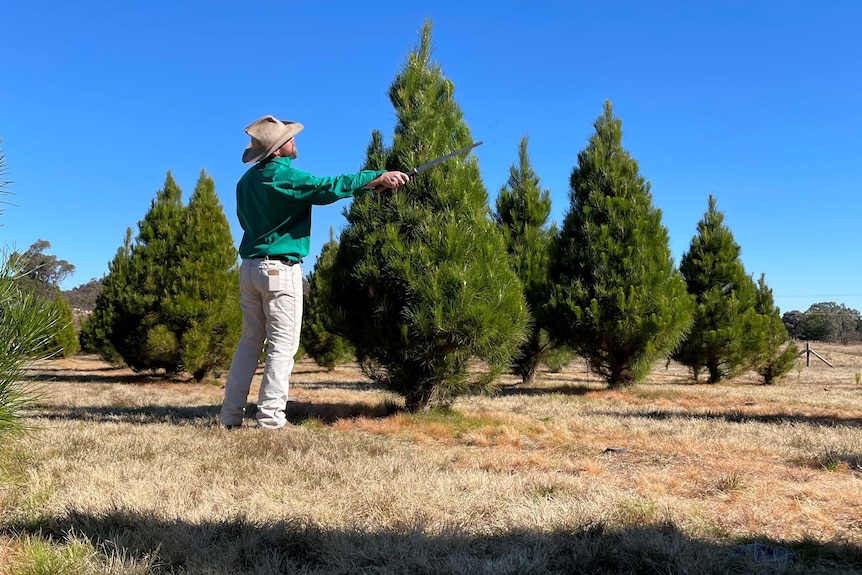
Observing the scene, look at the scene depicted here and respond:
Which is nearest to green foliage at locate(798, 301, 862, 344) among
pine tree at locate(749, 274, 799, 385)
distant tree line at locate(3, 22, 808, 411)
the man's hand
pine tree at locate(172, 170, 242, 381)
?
pine tree at locate(749, 274, 799, 385)

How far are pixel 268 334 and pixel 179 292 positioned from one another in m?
10.6

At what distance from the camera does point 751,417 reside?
7328 mm

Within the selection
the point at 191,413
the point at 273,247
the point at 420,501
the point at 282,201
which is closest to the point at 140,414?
the point at 191,413

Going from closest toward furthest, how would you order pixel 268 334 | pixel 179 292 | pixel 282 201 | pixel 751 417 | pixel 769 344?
1. pixel 282 201
2. pixel 268 334
3. pixel 751 417
4. pixel 179 292
5. pixel 769 344

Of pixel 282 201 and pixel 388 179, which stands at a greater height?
pixel 388 179

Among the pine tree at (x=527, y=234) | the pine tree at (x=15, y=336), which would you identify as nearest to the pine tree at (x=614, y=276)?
the pine tree at (x=527, y=234)

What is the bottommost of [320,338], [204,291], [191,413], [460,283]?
[191,413]

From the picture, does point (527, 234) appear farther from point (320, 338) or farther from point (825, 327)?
point (825, 327)

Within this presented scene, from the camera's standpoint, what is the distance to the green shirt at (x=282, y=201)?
4.70 metres

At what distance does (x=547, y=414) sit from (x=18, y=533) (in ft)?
19.6

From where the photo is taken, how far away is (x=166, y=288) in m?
14.6

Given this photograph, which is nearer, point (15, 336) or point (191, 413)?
point (15, 336)

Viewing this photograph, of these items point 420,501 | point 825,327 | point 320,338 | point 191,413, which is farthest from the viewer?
point 825,327

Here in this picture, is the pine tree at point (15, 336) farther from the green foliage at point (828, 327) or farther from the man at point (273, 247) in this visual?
the green foliage at point (828, 327)
